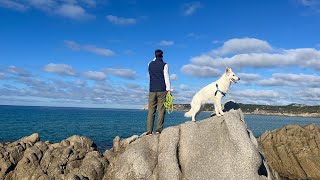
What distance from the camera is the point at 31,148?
866 inches

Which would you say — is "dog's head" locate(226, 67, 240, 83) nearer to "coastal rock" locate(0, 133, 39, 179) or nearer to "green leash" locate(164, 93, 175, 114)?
"green leash" locate(164, 93, 175, 114)

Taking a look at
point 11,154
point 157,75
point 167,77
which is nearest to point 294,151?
point 167,77

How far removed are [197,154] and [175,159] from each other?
44.5 inches

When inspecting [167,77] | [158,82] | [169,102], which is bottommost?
[169,102]

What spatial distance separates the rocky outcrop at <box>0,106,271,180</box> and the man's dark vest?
7.45ft

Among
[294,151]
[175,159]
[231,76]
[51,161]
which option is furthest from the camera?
[294,151]

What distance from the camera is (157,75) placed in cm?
1828

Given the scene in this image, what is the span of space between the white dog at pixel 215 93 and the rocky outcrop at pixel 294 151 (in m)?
14.3

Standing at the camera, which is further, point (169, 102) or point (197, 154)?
point (169, 102)

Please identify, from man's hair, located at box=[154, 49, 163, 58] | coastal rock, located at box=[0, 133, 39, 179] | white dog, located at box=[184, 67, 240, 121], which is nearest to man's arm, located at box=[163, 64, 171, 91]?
man's hair, located at box=[154, 49, 163, 58]

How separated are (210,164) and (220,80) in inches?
180

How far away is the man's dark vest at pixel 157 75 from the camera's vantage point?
59.7ft

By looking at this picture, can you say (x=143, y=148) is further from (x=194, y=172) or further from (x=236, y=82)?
(x=236, y=82)

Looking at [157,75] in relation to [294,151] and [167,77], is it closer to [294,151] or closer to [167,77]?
[167,77]
